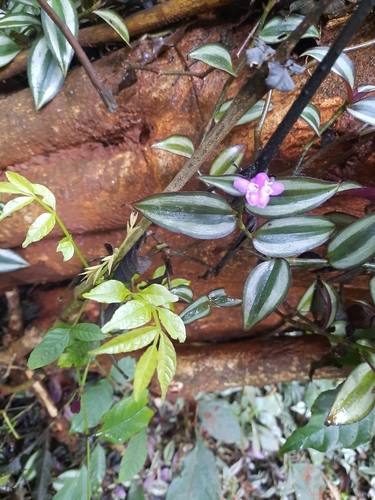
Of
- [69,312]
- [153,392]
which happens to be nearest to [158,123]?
[69,312]

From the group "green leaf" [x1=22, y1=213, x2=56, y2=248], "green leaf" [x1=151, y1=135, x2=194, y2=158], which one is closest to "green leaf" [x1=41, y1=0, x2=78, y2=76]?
"green leaf" [x1=151, y1=135, x2=194, y2=158]

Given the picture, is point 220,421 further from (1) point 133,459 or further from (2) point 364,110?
(2) point 364,110

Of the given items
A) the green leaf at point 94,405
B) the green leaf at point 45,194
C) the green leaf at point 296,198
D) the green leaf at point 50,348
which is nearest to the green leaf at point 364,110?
the green leaf at point 296,198

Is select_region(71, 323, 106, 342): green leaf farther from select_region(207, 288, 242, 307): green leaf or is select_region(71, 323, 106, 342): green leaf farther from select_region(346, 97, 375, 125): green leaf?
select_region(346, 97, 375, 125): green leaf

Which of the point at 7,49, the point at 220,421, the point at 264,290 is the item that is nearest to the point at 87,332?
the point at 264,290

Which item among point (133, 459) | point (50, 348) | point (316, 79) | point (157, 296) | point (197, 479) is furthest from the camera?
point (197, 479)

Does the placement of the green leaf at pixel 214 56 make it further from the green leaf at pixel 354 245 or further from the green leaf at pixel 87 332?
the green leaf at pixel 87 332

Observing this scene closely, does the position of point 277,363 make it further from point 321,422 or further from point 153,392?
point 153,392
